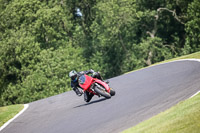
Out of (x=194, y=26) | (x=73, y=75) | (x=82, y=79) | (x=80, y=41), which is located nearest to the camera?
(x=82, y=79)

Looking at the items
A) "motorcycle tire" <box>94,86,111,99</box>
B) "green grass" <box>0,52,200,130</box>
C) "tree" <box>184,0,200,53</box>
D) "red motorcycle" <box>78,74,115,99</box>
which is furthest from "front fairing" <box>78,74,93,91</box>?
"tree" <box>184,0,200,53</box>

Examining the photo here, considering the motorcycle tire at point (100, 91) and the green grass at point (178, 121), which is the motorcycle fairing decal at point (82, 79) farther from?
the green grass at point (178, 121)

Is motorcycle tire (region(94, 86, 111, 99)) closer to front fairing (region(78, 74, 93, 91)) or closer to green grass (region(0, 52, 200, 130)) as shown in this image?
front fairing (region(78, 74, 93, 91))

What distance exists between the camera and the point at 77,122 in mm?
9875

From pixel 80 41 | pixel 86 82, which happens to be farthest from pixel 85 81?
pixel 80 41

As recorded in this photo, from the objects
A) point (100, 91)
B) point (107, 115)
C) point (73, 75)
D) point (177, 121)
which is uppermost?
point (73, 75)

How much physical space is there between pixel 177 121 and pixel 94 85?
614 centimetres

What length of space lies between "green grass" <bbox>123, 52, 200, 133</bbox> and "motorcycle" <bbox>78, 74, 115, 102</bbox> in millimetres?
4615

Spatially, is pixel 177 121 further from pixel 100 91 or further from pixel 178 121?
pixel 100 91

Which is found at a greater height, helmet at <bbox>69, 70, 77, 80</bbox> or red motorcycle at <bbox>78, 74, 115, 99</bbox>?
helmet at <bbox>69, 70, 77, 80</bbox>

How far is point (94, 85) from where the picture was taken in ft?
41.0

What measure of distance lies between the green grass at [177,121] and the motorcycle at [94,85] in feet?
15.1

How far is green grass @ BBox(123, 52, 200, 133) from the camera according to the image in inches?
234

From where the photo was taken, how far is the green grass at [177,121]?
5934mm
